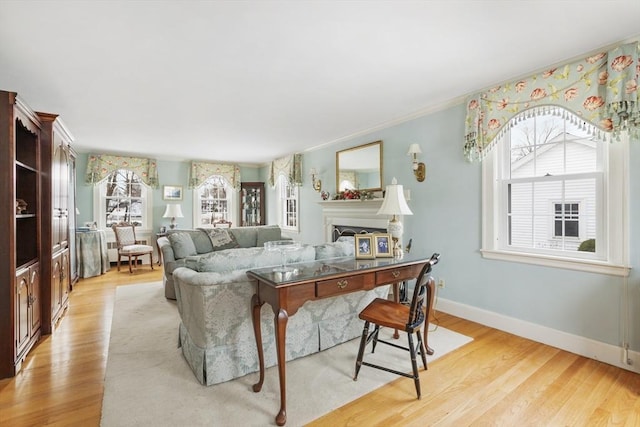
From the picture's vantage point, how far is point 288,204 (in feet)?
22.8

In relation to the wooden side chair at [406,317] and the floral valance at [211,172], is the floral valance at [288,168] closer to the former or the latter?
→ the floral valance at [211,172]

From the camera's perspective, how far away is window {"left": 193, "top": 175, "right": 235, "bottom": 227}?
7.28m

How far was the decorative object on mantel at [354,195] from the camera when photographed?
4.43m

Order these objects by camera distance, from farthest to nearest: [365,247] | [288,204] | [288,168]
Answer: [288,204] < [288,168] < [365,247]

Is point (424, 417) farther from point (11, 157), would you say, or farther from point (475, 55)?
point (11, 157)

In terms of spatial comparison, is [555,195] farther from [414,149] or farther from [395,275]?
[395,275]

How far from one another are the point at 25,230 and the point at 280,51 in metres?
2.80

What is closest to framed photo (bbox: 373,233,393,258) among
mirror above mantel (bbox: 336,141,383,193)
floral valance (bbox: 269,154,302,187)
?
mirror above mantel (bbox: 336,141,383,193)

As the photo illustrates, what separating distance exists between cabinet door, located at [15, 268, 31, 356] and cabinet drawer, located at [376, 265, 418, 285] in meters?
2.67

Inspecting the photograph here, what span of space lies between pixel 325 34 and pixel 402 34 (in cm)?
52

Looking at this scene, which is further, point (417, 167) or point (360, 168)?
point (360, 168)

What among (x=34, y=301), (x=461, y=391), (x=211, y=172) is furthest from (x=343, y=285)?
(x=211, y=172)

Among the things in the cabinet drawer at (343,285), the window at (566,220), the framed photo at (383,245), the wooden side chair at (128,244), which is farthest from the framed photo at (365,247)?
the wooden side chair at (128,244)

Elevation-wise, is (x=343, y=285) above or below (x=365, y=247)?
below
